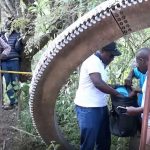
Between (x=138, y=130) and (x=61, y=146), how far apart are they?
52.4 inches

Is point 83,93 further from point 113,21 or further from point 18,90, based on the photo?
point 18,90

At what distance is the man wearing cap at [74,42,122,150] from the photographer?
15.9 ft

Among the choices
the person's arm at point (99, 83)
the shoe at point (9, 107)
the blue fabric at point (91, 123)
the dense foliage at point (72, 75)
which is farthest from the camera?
the shoe at point (9, 107)

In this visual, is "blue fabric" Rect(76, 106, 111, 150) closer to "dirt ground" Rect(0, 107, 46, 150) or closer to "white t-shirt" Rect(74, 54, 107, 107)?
"white t-shirt" Rect(74, 54, 107, 107)

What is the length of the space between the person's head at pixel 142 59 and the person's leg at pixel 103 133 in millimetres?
694

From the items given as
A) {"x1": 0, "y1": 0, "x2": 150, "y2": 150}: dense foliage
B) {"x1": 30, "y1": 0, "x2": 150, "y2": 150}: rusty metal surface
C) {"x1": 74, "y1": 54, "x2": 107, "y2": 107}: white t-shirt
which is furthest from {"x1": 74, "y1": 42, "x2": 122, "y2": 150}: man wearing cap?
{"x1": 0, "y1": 0, "x2": 150, "y2": 150}: dense foliage

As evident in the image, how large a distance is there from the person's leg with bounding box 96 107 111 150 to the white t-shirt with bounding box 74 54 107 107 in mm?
170

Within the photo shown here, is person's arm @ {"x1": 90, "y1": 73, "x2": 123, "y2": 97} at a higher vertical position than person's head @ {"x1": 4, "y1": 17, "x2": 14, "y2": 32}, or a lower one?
lower

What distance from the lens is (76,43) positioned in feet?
14.1

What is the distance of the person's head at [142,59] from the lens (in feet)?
15.9

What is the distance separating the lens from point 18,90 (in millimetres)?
6547

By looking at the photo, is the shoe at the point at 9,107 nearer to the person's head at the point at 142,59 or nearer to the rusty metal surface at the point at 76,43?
the rusty metal surface at the point at 76,43

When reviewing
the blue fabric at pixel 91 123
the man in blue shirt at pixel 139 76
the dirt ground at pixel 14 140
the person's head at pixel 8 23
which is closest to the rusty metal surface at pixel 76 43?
the blue fabric at pixel 91 123

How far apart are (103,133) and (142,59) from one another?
116cm
